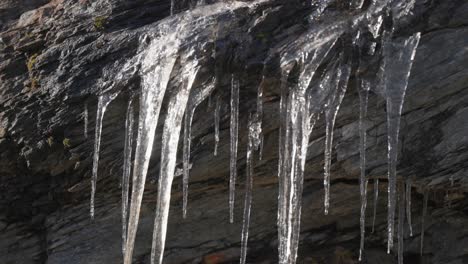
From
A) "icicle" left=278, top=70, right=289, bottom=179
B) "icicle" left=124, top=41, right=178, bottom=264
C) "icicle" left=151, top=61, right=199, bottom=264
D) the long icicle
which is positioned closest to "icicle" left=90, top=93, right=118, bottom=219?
the long icicle

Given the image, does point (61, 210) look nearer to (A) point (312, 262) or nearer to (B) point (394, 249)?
(A) point (312, 262)

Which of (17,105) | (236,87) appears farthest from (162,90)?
(17,105)

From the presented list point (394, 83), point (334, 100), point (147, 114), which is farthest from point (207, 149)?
point (394, 83)

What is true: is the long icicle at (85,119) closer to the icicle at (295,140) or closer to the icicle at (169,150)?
the icicle at (169,150)

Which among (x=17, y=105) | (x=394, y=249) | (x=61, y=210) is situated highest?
(x=17, y=105)

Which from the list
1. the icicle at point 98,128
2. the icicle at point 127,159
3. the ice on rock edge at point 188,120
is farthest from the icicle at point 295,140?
the icicle at point 98,128

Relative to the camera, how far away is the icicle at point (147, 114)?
18.6 ft

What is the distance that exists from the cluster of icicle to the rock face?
0.46 feet

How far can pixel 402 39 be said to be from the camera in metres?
5.50

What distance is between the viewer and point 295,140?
18.1 feet

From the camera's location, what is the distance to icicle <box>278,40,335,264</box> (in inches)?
218

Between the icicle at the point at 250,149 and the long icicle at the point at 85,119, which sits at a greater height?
the long icicle at the point at 85,119

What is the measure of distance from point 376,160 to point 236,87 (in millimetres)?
1107

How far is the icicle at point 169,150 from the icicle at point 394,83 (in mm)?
1317
